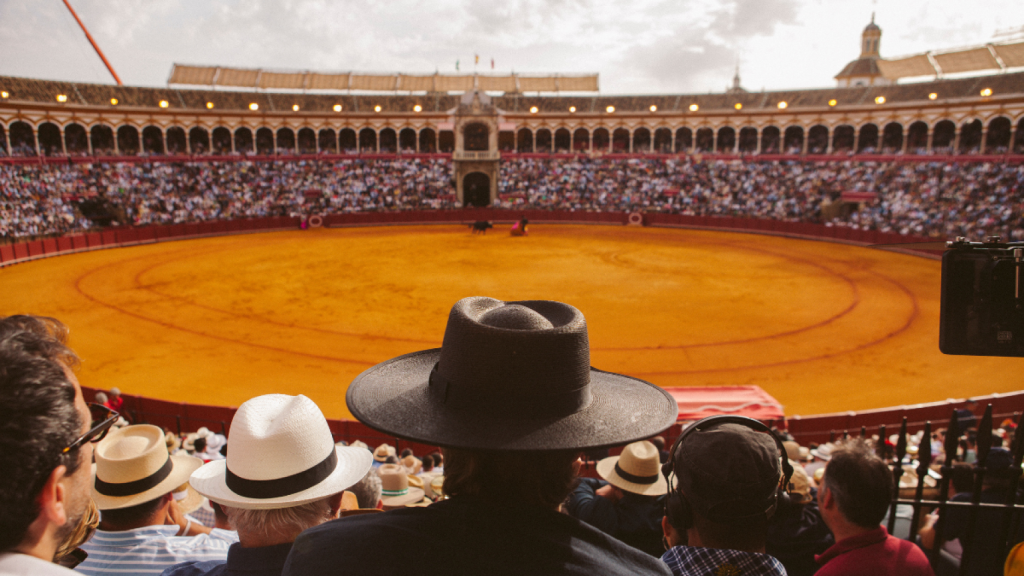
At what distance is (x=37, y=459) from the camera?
1486 mm

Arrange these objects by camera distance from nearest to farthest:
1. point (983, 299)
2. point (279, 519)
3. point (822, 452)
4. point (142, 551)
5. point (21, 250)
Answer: point (279, 519)
point (142, 551)
point (983, 299)
point (822, 452)
point (21, 250)

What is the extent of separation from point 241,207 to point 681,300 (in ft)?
106

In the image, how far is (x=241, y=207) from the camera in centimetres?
3941

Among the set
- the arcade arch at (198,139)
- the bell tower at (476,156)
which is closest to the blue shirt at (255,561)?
the bell tower at (476,156)

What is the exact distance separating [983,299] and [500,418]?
2.88 m

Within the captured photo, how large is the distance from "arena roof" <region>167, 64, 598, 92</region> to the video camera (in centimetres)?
5937

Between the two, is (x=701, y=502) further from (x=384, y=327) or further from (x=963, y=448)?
(x=384, y=327)

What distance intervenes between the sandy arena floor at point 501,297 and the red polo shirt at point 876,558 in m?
8.33

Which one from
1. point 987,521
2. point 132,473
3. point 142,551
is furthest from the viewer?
point 987,521

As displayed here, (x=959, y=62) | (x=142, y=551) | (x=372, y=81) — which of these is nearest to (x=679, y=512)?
(x=142, y=551)

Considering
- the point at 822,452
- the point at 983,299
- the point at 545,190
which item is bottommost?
the point at 822,452

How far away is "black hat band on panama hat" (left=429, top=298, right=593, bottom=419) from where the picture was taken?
5.21 ft

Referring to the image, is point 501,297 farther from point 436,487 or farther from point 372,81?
point 372,81

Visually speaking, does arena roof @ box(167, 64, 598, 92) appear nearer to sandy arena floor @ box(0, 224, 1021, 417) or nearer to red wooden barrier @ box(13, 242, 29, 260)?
sandy arena floor @ box(0, 224, 1021, 417)
